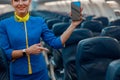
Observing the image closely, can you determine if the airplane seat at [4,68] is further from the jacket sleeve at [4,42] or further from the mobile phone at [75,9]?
the mobile phone at [75,9]

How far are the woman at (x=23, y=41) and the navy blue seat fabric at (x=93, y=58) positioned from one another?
60cm

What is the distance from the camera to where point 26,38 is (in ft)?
9.50

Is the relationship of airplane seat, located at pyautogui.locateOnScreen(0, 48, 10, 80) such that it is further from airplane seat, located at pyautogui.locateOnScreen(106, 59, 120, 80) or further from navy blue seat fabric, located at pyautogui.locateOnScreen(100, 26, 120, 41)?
navy blue seat fabric, located at pyautogui.locateOnScreen(100, 26, 120, 41)

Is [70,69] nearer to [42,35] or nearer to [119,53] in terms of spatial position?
[119,53]

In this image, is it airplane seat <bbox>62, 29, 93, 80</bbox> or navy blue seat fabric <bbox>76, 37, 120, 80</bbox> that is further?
airplane seat <bbox>62, 29, 93, 80</bbox>

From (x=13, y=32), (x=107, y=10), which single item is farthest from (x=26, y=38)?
(x=107, y=10)

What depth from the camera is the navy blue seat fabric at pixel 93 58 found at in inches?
140

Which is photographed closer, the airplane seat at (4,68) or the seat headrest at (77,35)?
the airplane seat at (4,68)

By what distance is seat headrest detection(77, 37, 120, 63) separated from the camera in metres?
3.51

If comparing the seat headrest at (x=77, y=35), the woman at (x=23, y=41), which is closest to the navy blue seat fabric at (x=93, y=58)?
the woman at (x=23, y=41)

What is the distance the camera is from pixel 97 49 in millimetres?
3582

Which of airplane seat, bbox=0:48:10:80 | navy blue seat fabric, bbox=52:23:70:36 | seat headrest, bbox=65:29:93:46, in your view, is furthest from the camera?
navy blue seat fabric, bbox=52:23:70:36

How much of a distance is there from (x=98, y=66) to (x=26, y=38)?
3.39 feet

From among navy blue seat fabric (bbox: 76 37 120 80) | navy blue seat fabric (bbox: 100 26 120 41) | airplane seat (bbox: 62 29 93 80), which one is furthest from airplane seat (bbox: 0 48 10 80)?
navy blue seat fabric (bbox: 100 26 120 41)
